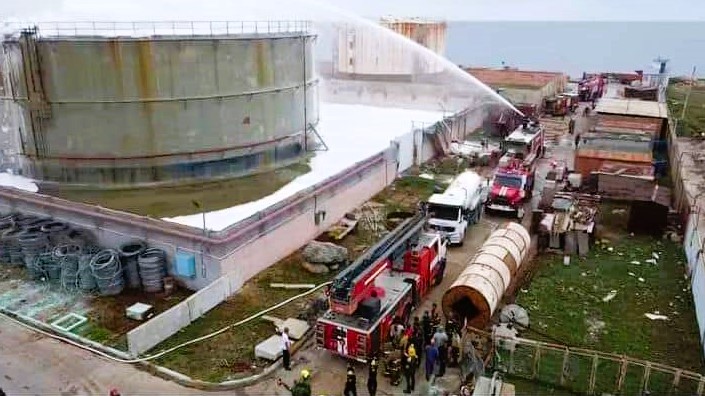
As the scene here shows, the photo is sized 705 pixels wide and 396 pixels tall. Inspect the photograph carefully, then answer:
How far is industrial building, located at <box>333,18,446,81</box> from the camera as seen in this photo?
50.8 meters

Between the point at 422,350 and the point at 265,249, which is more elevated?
the point at 265,249

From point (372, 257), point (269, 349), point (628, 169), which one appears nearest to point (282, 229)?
point (372, 257)

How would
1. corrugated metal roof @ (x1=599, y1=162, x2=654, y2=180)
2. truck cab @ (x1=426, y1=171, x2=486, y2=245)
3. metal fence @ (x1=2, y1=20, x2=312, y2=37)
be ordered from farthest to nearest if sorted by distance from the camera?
corrugated metal roof @ (x1=599, y1=162, x2=654, y2=180), metal fence @ (x1=2, y1=20, x2=312, y2=37), truck cab @ (x1=426, y1=171, x2=486, y2=245)

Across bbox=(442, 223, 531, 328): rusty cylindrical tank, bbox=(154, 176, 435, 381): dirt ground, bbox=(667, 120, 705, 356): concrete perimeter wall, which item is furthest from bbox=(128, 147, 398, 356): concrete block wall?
bbox=(667, 120, 705, 356): concrete perimeter wall

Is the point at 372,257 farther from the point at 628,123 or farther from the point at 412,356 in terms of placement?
the point at 628,123

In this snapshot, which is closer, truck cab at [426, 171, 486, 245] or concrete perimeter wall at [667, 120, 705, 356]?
concrete perimeter wall at [667, 120, 705, 356]

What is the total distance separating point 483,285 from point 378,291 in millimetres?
2692

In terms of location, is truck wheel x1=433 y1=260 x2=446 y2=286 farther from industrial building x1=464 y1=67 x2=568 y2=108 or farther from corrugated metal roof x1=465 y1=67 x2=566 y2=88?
corrugated metal roof x1=465 y1=67 x2=566 y2=88

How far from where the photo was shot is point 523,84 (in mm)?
53688

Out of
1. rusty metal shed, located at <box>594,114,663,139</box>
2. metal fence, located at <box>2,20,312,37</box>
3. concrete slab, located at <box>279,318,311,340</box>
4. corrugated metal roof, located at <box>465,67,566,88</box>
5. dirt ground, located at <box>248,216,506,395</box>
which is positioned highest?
metal fence, located at <box>2,20,312,37</box>

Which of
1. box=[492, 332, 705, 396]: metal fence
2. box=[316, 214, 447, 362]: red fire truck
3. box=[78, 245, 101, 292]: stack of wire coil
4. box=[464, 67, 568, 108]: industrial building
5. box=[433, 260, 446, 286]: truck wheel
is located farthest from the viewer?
box=[464, 67, 568, 108]: industrial building

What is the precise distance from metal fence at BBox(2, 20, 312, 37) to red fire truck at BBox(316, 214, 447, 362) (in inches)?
426

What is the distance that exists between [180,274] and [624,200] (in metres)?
17.9

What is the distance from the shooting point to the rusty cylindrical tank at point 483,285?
1521 cm
